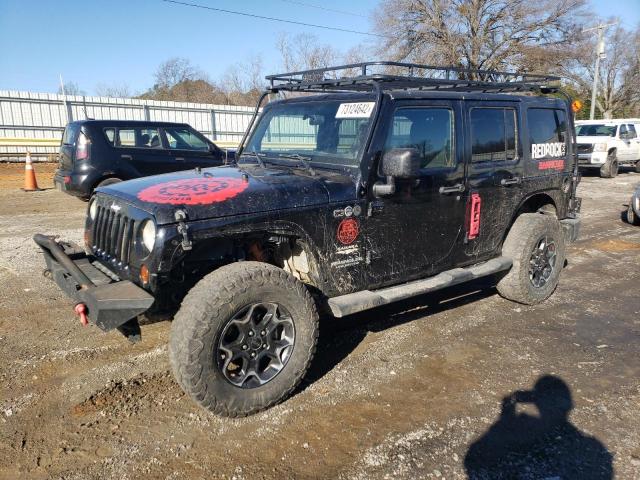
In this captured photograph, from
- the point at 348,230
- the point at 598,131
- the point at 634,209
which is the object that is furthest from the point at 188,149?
the point at 598,131

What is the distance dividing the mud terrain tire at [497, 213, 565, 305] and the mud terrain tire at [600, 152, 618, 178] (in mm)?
14414

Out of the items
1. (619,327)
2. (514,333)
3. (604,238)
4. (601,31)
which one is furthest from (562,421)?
(601,31)

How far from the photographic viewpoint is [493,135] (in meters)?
4.63

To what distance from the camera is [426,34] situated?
2623 centimetres

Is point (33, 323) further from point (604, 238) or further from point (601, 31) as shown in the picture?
point (601, 31)

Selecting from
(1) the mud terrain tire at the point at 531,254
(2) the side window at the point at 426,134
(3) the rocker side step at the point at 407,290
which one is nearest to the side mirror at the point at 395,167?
(2) the side window at the point at 426,134

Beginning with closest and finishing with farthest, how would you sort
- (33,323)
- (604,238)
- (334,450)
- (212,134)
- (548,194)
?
(334,450) → (33,323) → (548,194) → (604,238) → (212,134)

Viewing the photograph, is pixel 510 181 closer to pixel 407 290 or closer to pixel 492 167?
pixel 492 167

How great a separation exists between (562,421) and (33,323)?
4.30 m

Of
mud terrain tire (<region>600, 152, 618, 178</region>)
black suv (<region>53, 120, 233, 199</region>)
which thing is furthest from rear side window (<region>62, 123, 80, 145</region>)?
mud terrain tire (<region>600, 152, 618, 178</region>)

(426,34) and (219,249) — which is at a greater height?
(426,34)

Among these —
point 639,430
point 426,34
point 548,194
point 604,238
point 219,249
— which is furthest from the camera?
point 426,34

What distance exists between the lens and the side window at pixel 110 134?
31.9ft

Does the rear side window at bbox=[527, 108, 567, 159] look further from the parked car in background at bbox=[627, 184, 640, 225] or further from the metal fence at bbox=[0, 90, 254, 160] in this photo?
the metal fence at bbox=[0, 90, 254, 160]
